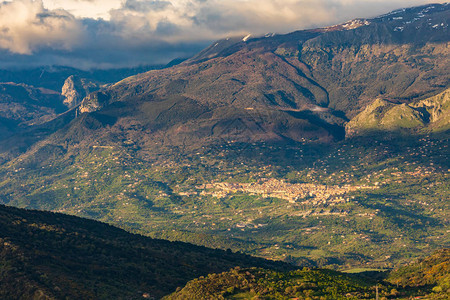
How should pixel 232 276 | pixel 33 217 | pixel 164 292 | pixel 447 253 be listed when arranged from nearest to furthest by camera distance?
pixel 232 276 < pixel 164 292 < pixel 447 253 < pixel 33 217

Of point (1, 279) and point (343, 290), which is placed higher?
point (1, 279)

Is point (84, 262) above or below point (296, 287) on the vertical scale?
above

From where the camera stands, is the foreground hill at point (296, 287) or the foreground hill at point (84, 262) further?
the foreground hill at point (84, 262)

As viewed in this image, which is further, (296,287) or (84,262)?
(84,262)

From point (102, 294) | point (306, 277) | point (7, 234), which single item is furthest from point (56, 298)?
point (306, 277)

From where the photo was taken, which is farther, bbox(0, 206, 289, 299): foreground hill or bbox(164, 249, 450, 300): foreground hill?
bbox(0, 206, 289, 299): foreground hill

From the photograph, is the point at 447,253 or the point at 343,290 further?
the point at 447,253

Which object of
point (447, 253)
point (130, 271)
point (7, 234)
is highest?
point (7, 234)

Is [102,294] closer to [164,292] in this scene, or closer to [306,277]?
[164,292]
